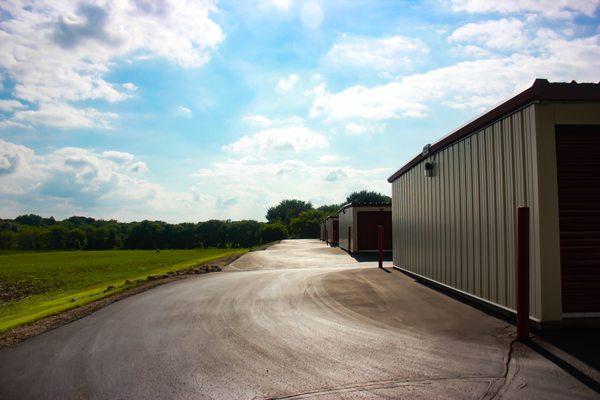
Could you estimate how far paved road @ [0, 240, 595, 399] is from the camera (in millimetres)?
4809

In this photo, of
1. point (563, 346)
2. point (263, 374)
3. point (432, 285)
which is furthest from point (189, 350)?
point (432, 285)

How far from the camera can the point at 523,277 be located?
6.50m

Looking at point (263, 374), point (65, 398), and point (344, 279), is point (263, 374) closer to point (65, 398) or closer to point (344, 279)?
point (65, 398)

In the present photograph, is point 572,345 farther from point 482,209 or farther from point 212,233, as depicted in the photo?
point 212,233

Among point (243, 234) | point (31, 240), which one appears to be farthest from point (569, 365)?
point (31, 240)

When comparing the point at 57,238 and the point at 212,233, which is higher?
the point at 212,233

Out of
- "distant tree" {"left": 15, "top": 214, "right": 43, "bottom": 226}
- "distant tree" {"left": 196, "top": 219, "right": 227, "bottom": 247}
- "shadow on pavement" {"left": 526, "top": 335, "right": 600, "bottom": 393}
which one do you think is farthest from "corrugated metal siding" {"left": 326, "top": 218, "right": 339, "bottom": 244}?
"distant tree" {"left": 15, "top": 214, "right": 43, "bottom": 226}

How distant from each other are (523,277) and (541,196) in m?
1.41

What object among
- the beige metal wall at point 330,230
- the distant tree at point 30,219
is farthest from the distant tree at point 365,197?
the distant tree at point 30,219

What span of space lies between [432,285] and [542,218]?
5855 millimetres

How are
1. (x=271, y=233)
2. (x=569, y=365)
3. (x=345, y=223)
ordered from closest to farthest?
(x=569, y=365), (x=345, y=223), (x=271, y=233)

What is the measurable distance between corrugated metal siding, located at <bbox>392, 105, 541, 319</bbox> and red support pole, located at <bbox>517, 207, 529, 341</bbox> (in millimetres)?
520

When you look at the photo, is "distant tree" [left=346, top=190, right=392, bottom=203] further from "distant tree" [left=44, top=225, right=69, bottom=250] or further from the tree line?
"distant tree" [left=44, top=225, right=69, bottom=250]

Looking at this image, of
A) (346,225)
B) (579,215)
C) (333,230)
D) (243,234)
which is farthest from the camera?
(243,234)
